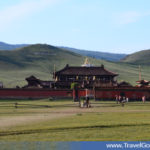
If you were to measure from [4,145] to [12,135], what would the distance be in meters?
3.96

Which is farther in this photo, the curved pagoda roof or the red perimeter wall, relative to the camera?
the curved pagoda roof

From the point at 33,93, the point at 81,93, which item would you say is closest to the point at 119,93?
the point at 81,93

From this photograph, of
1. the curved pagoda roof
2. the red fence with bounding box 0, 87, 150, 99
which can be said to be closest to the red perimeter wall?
the red fence with bounding box 0, 87, 150, 99

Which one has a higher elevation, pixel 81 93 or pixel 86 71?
pixel 86 71

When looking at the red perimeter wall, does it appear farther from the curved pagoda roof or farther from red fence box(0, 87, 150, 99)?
the curved pagoda roof

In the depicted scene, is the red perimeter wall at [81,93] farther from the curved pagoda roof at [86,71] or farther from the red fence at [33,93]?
the curved pagoda roof at [86,71]

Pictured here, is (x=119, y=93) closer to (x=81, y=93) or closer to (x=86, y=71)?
(x=81, y=93)

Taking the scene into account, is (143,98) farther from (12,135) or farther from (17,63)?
(17,63)

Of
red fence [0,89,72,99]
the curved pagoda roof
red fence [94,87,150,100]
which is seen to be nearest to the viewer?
red fence [94,87,150,100]

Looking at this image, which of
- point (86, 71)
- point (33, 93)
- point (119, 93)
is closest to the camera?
point (119, 93)

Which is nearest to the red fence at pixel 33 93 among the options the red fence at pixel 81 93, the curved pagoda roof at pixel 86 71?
the red fence at pixel 81 93

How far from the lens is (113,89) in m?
71.7

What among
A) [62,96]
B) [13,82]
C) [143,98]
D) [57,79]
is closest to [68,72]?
[57,79]

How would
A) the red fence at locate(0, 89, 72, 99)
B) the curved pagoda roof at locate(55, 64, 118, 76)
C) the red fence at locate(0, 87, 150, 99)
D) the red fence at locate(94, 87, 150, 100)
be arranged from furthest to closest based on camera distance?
the curved pagoda roof at locate(55, 64, 118, 76) < the red fence at locate(0, 89, 72, 99) < the red fence at locate(0, 87, 150, 99) < the red fence at locate(94, 87, 150, 100)
